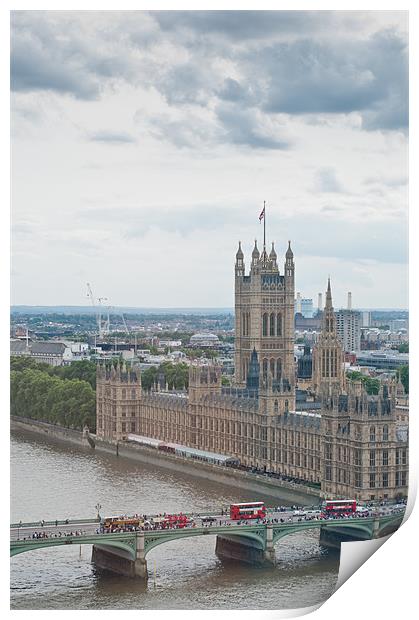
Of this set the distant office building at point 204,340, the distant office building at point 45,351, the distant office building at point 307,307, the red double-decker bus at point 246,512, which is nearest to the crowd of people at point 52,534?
the red double-decker bus at point 246,512

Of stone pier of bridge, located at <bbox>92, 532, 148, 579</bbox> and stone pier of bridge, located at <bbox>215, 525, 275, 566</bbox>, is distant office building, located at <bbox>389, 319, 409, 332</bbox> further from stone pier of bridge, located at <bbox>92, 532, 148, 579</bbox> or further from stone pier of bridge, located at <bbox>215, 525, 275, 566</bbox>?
stone pier of bridge, located at <bbox>92, 532, 148, 579</bbox>

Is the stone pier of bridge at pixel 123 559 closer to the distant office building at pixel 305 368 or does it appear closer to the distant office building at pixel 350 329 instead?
the distant office building at pixel 305 368

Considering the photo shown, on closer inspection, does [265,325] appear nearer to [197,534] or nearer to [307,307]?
[197,534]

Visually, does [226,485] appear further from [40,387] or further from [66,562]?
[40,387]

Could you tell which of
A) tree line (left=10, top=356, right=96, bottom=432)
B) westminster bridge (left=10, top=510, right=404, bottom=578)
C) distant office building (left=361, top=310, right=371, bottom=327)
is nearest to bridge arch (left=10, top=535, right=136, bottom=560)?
westminster bridge (left=10, top=510, right=404, bottom=578)
